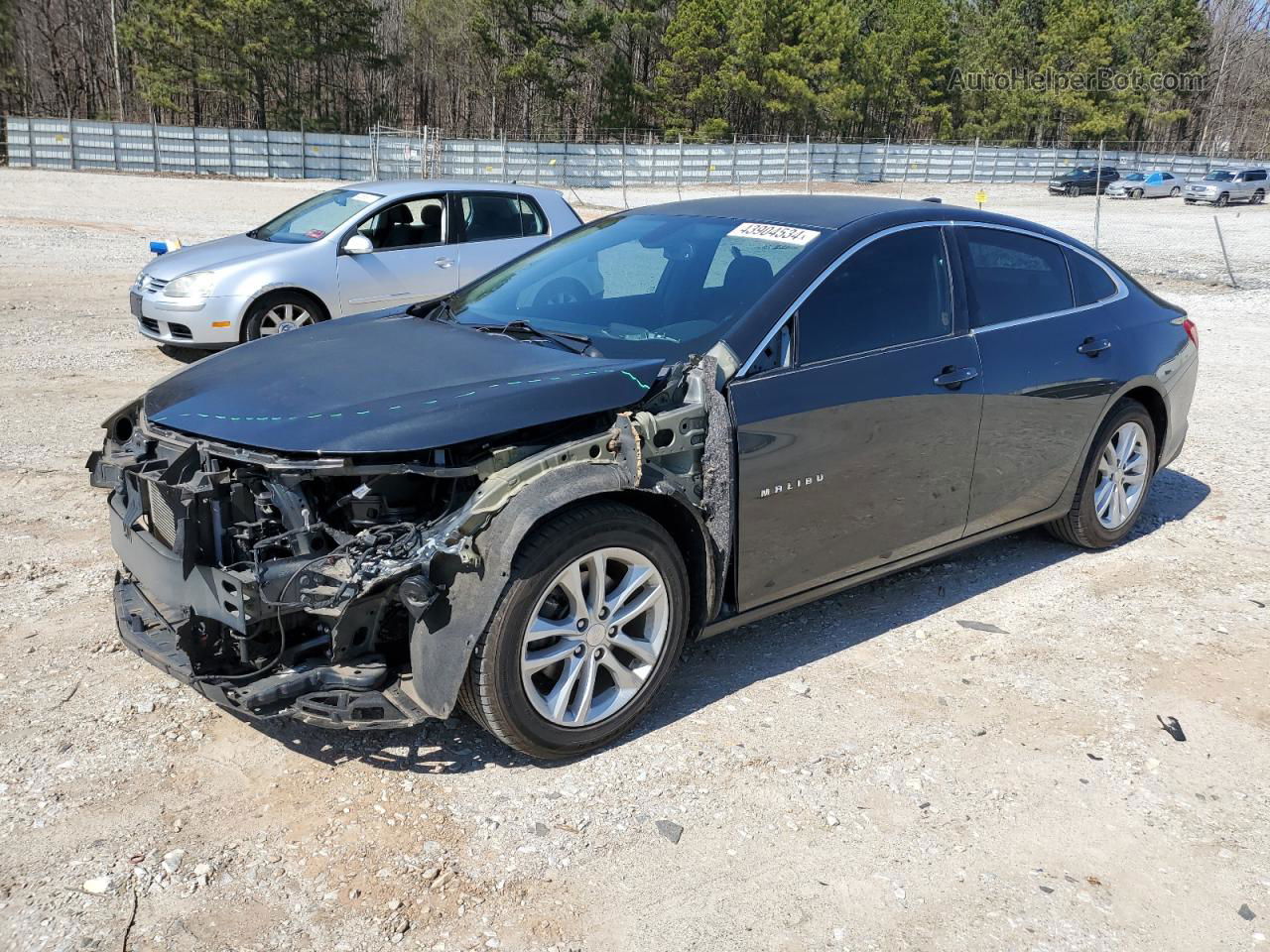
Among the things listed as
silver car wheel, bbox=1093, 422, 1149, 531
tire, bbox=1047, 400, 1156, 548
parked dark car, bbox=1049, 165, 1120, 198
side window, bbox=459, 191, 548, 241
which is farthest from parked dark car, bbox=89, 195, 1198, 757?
parked dark car, bbox=1049, 165, 1120, 198

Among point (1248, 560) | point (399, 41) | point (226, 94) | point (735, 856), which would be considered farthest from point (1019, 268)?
point (399, 41)

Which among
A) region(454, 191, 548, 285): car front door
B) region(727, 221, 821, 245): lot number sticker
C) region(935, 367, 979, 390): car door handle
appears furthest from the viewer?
region(454, 191, 548, 285): car front door

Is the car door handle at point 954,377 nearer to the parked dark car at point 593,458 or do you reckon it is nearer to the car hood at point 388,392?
the parked dark car at point 593,458

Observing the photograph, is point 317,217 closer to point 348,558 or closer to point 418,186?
point 418,186

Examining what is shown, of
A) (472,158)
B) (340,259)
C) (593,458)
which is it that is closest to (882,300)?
(593,458)

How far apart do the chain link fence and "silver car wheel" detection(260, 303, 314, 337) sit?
28193mm

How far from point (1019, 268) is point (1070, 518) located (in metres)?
1.31

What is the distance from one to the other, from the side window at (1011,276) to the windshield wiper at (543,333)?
1695mm

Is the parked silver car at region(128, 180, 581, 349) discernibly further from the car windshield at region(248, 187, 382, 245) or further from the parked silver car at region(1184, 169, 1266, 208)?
the parked silver car at region(1184, 169, 1266, 208)

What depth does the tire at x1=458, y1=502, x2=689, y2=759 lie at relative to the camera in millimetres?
3146

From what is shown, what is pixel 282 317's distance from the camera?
30.2 feet

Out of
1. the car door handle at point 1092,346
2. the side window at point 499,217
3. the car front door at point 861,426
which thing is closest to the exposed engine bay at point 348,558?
the car front door at point 861,426

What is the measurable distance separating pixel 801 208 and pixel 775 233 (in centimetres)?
34

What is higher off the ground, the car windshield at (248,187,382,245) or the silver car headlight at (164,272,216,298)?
the car windshield at (248,187,382,245)
